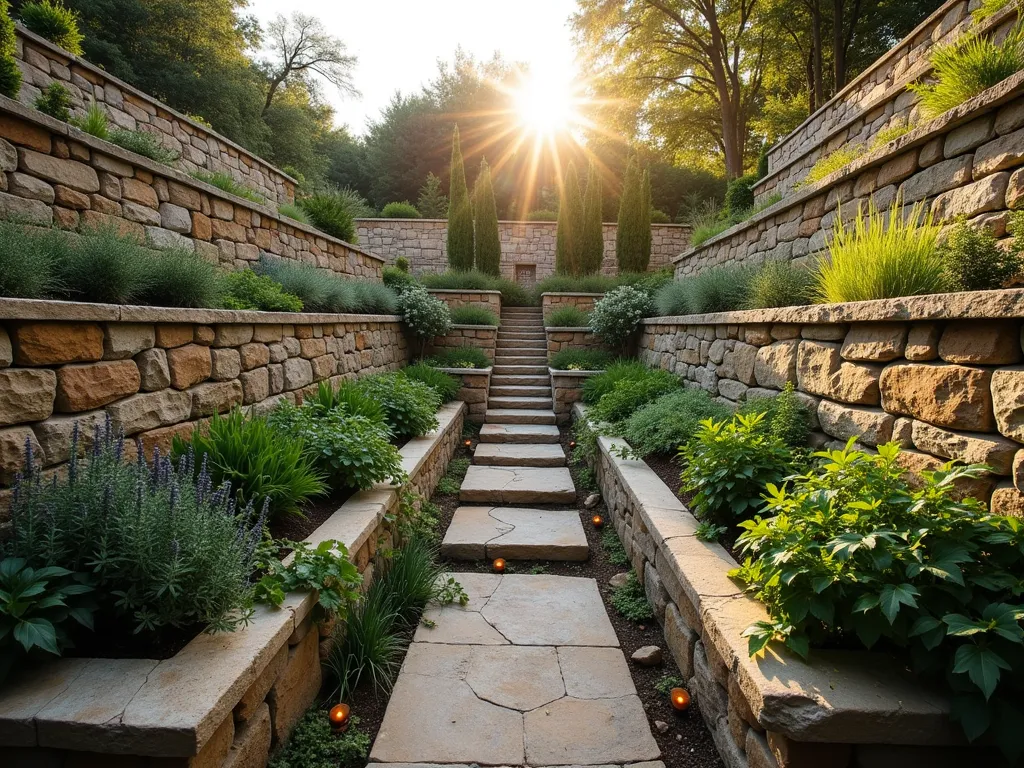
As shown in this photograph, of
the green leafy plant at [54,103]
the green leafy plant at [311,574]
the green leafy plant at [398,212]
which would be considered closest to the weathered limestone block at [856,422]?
the green leafy plant at [311,574]

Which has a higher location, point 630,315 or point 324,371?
point 630,315

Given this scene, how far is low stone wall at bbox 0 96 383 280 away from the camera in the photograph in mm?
2973

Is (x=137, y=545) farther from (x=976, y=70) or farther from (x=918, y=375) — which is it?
(x=976, y=70)

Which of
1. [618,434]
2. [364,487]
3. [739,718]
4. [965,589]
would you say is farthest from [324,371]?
[965,589]

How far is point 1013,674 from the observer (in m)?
1.25

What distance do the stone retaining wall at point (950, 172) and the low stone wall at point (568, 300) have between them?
5077 mm

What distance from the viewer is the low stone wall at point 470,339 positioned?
317 inches

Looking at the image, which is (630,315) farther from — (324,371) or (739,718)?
(739,718)

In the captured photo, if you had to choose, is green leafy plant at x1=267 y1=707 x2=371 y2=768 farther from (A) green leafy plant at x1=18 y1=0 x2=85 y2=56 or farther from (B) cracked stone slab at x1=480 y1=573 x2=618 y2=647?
(A) green leafy plant at x1=18 y1=0 x2=85 y2=56

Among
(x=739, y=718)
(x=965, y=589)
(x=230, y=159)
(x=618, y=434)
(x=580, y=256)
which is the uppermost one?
(x=230, y=159)

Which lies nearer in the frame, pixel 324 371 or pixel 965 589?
pixel 965 589

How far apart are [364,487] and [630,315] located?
523 centimetres

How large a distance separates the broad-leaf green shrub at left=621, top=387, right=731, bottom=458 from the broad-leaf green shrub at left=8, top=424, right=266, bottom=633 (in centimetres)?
295

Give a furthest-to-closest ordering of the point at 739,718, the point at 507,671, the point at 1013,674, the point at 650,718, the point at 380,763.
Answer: the point at 507,671, the point at 650,718, the point at 380,763, the point at 739,718, the point at 1013,674
